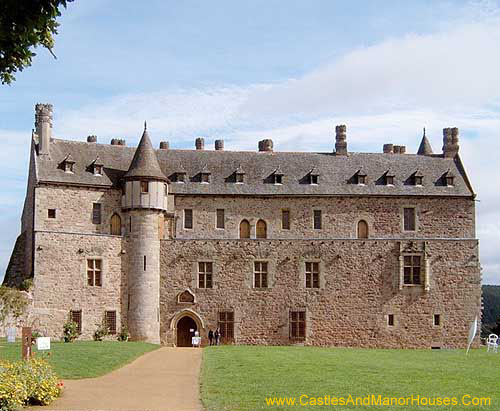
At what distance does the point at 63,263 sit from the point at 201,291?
311 inches

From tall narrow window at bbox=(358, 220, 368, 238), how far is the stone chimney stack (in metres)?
8.29

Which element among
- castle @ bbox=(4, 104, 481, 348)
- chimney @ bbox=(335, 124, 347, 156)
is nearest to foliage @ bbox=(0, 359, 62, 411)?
castle @ bbox=(4, 104, 481, 348)

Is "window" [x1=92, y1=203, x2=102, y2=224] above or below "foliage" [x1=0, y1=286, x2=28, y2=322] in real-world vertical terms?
above

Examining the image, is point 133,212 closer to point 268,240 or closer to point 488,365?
point 268,240

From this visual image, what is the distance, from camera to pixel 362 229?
178 feet

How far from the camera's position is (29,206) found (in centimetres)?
5372

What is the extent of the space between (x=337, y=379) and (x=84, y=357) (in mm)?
10594

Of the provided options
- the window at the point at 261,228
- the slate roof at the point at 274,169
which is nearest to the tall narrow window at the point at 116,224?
the slate roof at the point at 274,169

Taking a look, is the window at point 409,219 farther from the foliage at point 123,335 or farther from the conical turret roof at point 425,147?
the foliage at point 123,335

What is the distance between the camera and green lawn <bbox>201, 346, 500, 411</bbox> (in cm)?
2055

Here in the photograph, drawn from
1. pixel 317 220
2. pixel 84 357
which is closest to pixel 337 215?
pixel 317 220

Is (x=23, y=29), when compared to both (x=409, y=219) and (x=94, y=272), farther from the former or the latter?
(x=409, y=219)

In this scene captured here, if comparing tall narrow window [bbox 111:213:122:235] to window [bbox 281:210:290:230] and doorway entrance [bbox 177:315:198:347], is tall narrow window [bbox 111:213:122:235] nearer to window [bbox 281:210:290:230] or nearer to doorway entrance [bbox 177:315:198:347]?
doorway entrance [bbox 177:315:198:347]

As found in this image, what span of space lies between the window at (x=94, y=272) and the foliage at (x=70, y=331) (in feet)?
8.79
